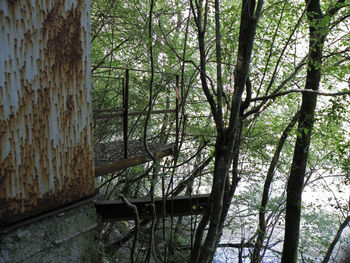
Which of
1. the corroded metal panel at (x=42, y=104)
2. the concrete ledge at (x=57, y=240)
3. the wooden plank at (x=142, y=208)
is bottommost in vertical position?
the wooden plank at (x=142, y=208)

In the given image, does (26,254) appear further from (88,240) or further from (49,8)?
(49,8)

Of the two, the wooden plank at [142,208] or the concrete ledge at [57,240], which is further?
the wooden plank at [142,208]

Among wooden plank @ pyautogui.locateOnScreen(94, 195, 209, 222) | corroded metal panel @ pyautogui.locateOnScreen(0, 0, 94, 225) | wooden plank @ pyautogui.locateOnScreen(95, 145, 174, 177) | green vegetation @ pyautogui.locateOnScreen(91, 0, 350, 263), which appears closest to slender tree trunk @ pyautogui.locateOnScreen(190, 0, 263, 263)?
green vegetation @ pyautogui.locateOnScreen(91, 0, 350, 263)

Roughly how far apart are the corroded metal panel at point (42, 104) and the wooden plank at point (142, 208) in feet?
→ 2.18

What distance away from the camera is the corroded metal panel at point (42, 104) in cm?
85

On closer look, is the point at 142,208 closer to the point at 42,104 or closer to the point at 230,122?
the point at 230,122

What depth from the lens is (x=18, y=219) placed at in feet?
2.99

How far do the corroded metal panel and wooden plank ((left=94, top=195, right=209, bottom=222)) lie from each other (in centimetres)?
66

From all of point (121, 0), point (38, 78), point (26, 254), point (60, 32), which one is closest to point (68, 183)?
point (26, 254)

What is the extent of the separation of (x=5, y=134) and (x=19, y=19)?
0.37 meters

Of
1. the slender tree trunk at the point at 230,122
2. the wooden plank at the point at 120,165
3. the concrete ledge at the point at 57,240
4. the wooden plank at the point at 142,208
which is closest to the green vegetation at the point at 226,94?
the slender tree trunk at the point at 230,122

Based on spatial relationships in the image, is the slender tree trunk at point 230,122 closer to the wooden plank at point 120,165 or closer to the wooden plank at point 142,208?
the wooden plank at point 142,208

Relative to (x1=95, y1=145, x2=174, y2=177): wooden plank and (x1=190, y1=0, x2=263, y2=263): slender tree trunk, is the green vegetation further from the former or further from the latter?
(x1=95, y1=145, x2=174, y2=177): wooden plank

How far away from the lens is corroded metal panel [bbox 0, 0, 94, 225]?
0.85 meters
